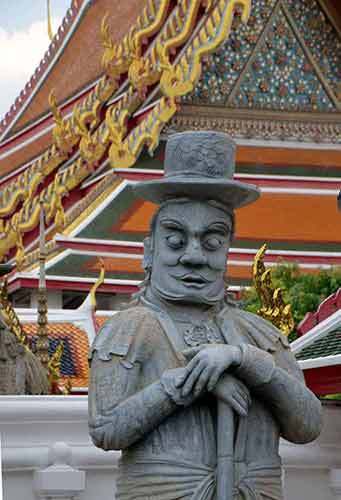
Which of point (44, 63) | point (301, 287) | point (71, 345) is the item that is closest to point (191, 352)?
point (71, 345)

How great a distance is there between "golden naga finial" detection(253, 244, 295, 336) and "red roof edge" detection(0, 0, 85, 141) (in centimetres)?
1711

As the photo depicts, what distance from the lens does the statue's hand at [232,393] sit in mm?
5520

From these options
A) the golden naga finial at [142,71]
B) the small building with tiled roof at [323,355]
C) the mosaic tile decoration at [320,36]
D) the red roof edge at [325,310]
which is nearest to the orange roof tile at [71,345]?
the red roof edge at [325,310]

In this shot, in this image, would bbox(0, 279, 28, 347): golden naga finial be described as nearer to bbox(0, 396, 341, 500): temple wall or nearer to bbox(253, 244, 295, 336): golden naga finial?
bbox(253, 244, 295, 336): golden naga finial

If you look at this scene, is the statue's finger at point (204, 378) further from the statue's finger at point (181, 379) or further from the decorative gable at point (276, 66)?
the decorative gable at point (276, 66)

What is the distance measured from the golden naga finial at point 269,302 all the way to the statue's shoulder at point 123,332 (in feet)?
9.82

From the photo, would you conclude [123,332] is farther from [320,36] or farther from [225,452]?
[320,36]

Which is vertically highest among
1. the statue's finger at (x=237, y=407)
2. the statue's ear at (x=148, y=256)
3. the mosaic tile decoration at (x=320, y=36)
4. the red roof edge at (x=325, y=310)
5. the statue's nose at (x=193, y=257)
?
the mosaic tile decoration at (x=320, y=36)

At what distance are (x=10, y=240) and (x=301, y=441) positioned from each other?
55.2ft

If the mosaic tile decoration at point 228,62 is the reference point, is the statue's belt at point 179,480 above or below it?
below

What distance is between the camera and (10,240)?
22.4 metres

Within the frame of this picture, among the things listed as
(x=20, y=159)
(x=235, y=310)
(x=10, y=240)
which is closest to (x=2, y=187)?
(x=20, y=159)

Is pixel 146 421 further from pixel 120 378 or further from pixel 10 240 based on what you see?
pixel 10 240

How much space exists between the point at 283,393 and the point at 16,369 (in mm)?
4457
